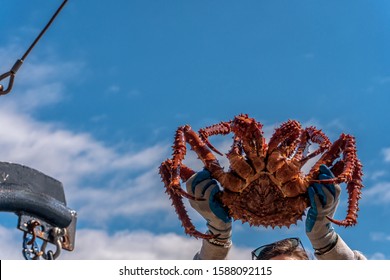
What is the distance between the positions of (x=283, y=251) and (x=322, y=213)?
137cm

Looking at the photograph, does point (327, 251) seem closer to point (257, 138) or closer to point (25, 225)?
point (257, 138)

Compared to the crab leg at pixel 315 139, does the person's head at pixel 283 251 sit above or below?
below

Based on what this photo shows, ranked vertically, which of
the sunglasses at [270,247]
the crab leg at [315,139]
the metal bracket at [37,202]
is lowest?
the metal bracket at [37,202]

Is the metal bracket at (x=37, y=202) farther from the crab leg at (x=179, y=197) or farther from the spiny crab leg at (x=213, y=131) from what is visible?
the spiny crab leg at (x=213, y=131)

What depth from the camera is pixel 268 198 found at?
18.6 feet

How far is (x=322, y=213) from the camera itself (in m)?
5.57

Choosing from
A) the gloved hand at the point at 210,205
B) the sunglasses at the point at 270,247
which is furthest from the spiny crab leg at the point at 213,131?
the sunglasses at the point at 270,247

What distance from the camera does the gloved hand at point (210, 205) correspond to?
564 centimetres

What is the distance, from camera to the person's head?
13.9ft

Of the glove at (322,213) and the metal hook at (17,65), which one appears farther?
the glove at (322,213)

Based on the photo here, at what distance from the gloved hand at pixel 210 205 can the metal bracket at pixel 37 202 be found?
208 cm

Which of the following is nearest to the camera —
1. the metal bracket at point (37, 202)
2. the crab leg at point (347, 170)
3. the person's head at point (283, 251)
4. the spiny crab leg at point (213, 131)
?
the metal bracket at point (37, 202)

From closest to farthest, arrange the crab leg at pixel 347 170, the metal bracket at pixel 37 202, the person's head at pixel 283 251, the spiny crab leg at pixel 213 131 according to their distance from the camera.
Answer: the metal bracket at pixel 37 202 < the person's head at pixel 283 251 < the crab leg at pixel 347 170 < the spiny crab leg at pixel 213 131
